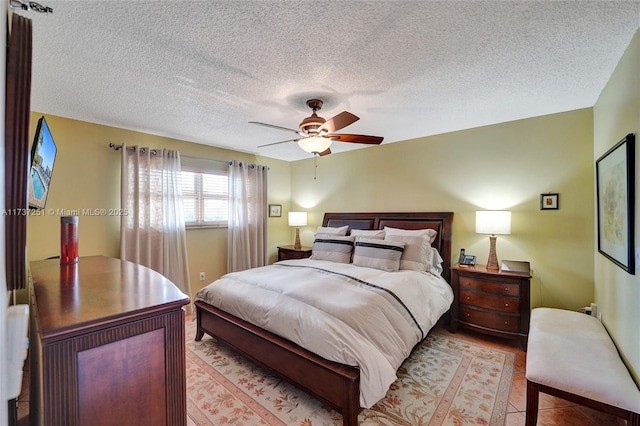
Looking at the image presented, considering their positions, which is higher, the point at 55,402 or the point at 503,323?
the point at 55,402

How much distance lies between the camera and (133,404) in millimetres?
843

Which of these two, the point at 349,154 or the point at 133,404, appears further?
the point at 349,154

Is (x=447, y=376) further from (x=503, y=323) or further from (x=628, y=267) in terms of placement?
(x=628, y=267)

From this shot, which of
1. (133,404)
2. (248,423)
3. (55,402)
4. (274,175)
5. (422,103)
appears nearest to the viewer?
(55,402)

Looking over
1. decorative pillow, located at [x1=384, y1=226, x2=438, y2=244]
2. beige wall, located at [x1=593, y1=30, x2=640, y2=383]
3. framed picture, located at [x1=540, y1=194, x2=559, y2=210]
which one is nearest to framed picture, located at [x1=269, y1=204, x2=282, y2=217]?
decorative pillow, located at [x1=384, y1=226, x2=438, y2=244]

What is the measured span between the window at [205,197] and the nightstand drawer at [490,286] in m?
3.49

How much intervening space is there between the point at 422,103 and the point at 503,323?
2.36 meters

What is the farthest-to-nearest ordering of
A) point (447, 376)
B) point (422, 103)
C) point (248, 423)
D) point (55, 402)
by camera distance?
point (422, 103)
point (447, 376)
point (248, 423)
point (55, 402)

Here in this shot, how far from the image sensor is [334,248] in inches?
148

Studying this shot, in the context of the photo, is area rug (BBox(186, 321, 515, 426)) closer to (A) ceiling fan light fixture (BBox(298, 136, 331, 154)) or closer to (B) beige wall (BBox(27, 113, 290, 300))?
(B) beige wall (BBox(27, 113, 290, 300))

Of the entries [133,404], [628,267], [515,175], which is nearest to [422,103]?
[515,175]

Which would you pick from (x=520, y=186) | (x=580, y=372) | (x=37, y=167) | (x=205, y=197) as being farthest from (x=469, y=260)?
(x=37, y=167)

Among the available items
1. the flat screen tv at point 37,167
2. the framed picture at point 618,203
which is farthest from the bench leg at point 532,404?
the flat screen tv at point 37,167

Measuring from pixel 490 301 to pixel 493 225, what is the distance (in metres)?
0.80
